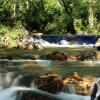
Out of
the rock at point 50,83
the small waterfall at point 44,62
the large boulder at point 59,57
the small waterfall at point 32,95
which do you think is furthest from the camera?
the large boulder at point 59,57

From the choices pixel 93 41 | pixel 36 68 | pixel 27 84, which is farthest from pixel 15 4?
pixel 27 84

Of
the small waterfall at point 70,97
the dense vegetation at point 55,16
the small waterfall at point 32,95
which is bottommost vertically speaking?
the small waterfall at point 70,97

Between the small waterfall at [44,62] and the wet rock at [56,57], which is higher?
the wet rock at [56,57]

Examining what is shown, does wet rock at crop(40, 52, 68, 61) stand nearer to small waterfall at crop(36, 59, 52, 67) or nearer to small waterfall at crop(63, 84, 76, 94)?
small waterfall at crop(36, 59, 52, 67)

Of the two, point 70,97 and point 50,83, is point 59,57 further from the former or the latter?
point 70,97

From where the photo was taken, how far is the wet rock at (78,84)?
567 inches

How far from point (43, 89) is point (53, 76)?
0.74 m

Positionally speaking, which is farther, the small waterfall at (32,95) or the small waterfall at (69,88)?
the small waterfall at (69,88)

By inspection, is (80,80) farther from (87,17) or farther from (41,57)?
(87,17)

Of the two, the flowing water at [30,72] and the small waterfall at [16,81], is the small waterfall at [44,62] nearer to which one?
the flowing water at [30,72]

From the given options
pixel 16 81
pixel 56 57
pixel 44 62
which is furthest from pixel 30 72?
pixel 56 57

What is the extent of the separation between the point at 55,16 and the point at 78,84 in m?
24.0

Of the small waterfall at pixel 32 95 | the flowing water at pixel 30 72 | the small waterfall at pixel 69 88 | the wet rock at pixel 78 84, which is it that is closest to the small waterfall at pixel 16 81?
the flowing water at pixel 30 72

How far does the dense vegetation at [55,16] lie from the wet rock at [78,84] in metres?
21.3
